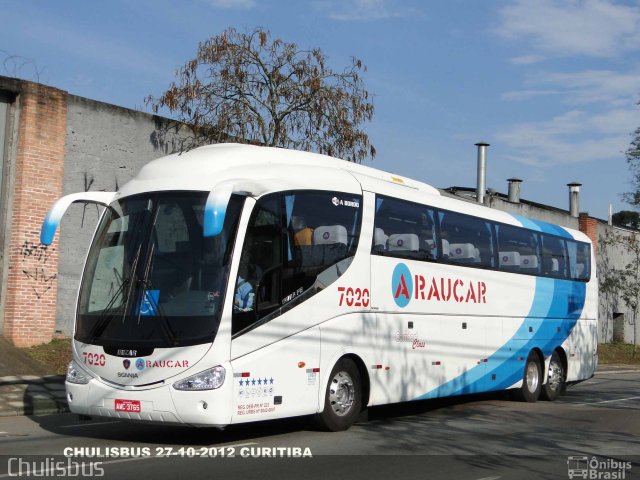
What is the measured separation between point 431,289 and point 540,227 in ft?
18.4

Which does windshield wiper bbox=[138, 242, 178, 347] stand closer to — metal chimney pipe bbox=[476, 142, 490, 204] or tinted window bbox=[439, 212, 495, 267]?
tinted window bbox=[439, 212, 495, 267]

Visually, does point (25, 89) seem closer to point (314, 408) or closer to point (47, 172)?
point (47, 172)

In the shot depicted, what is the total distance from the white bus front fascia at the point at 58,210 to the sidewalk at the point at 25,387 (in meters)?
4.65

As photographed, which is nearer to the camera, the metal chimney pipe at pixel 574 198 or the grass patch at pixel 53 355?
the grass patch at pixel 53 355

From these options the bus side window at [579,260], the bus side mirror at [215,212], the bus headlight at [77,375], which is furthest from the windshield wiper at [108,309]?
the bus side window at [579,260]

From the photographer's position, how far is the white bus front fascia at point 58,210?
10.9 metres

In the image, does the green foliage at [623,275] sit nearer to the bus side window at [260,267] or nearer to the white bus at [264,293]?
the white bus at [264,293]

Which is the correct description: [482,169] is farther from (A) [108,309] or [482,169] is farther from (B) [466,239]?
(A) [108,309]

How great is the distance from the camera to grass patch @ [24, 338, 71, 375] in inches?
731

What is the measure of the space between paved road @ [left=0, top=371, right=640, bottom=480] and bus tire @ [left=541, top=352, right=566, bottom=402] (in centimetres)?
297

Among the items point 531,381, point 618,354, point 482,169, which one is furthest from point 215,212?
point 618,354

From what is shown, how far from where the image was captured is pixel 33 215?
19.8 m

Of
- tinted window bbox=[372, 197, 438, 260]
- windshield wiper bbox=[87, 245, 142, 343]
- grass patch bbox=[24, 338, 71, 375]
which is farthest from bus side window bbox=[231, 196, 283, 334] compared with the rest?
grass patch bbox=[24, 338, 71, 375]

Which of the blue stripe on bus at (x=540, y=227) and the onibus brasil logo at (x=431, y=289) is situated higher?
the blue stripe on bus at (x=540, y=227)
